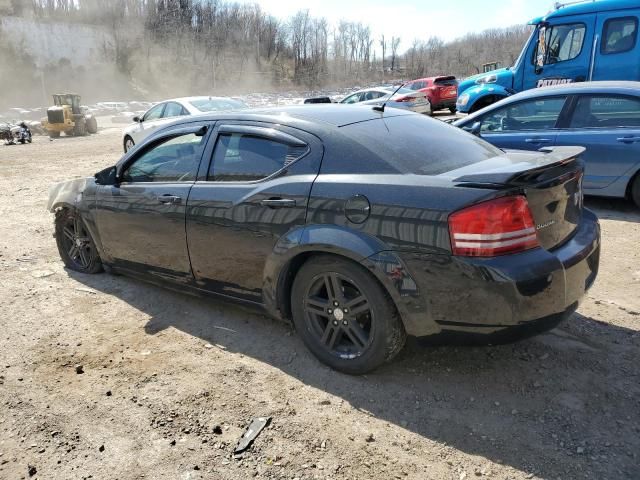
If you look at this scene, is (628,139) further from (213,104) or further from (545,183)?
(213,104)

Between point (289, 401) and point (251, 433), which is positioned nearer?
point (251, 433)

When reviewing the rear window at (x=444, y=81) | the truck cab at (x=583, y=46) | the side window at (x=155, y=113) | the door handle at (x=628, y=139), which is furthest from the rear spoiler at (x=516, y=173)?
the rear window at (x=444, y=81)

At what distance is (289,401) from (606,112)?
540 centimetres

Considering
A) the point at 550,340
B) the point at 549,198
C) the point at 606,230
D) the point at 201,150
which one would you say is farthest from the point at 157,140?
the point at 606,230

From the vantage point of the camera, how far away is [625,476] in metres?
2.11

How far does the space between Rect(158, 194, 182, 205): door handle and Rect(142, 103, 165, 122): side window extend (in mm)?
9033

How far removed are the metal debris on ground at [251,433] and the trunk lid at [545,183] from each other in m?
1.55

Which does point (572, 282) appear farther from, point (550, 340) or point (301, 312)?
point (301, 312)

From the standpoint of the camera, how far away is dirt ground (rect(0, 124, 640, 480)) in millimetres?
2295

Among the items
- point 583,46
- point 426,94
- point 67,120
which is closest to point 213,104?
point 583,46

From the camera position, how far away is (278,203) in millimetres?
3010

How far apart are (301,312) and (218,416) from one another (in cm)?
76

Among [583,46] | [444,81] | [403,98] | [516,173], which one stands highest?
[583,46]

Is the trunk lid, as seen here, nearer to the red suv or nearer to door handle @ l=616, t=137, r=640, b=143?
door handle @ l=616, t=137, r=640, b=143
